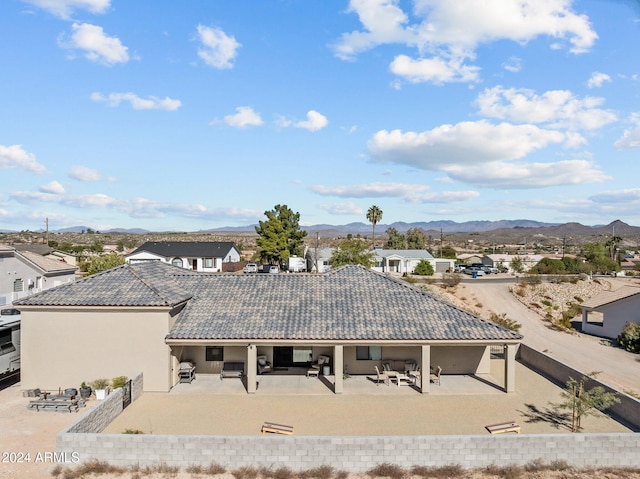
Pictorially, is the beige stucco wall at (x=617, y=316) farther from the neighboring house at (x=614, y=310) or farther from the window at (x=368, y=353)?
the window at (x=368, y=353)

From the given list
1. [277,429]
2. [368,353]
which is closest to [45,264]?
[368,353]

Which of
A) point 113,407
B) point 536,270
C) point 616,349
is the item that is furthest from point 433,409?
point 536,270

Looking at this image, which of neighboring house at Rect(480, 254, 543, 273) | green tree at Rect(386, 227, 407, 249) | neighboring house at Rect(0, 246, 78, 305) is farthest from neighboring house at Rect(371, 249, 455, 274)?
neighboring house at Rect(0, 246, 78, 305)

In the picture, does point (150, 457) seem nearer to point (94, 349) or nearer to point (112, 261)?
point (94, 349)

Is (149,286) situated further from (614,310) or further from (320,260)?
(320,260)

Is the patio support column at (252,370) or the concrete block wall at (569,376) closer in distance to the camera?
the concrete block wall at (569,376)

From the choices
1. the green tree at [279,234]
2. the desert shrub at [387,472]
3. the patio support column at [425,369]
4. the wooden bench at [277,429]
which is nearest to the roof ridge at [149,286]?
the wooden bench at [277,429]

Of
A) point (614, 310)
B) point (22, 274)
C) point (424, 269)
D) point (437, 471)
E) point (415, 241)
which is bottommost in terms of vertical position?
point (437, 471)

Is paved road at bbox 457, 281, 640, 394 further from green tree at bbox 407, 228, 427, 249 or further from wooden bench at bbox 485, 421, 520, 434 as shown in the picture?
green tree at bbox 407, 228, 427, 249
